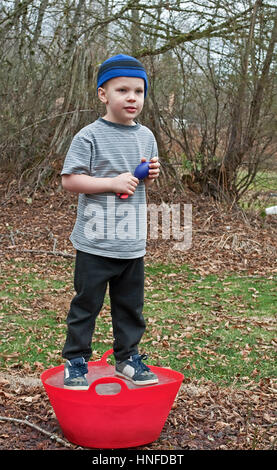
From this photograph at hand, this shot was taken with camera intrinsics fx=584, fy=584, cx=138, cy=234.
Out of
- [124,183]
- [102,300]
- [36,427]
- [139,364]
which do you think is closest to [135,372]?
[139,364]

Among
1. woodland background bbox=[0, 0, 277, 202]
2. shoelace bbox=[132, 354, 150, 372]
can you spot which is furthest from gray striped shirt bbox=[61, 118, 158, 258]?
woodland background bbox=[0, 0, 277, 202]

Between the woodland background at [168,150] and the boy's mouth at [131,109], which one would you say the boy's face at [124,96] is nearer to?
the boy's mouth at [131,109]

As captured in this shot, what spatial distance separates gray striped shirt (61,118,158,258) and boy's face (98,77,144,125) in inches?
3.2

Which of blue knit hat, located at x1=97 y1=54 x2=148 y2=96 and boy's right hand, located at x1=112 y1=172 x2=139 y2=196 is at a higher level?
blue knit hat, located at x1=97 y1=54 x2=148 y2=96

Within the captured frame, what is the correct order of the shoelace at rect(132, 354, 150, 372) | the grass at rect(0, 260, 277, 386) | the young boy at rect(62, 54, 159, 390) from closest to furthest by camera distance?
1. the young boy at rect(62, 54, 159, 390)
2. the shoelace at rect(132, 354, 150, 372)
3. the grass at rect(0, 260, 277, 386)

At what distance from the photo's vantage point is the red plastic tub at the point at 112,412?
2600 millimetres

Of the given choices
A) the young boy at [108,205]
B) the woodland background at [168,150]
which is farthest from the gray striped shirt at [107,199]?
the woodland background at [168,150]

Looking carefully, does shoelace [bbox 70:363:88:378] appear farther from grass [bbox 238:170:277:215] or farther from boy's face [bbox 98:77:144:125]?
grass [bbox 238:170:277:215]

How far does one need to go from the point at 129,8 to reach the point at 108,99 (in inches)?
283

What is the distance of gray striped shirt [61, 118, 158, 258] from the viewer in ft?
8.91

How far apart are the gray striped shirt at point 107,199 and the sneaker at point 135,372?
1.77 feet

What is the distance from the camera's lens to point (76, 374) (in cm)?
274

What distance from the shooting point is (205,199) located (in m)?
8.86
